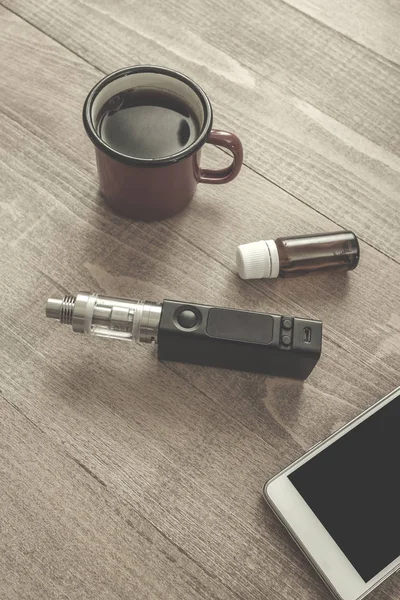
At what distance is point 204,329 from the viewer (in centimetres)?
60

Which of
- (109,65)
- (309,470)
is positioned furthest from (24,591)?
(109,65)

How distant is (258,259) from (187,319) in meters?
0.11

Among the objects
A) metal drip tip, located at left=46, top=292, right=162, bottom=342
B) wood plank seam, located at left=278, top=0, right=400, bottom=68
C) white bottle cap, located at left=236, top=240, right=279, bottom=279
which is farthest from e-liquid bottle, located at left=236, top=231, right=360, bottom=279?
wood plank seam, located at left=278, top=0, right=400, bottom=68

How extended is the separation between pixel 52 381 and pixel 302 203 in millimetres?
342

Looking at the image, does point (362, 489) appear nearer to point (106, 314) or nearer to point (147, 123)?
point (106, 314)

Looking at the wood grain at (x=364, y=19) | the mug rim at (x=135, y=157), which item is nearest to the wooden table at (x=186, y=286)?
the wood grain at (x=364, y=19)

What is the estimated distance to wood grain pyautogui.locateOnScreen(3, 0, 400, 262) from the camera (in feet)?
2.42

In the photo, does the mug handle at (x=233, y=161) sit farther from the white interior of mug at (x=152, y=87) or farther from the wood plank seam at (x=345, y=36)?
the wood plank seam at (x=345, y=36)

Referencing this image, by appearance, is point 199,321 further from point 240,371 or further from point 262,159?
point 262,159

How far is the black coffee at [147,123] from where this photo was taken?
639 mm

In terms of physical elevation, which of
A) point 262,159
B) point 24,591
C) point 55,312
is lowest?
point 24,591

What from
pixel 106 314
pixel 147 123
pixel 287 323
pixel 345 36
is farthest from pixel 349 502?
pixel 345 36

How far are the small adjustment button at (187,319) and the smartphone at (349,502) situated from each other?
168mm

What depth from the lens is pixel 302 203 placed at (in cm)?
73
